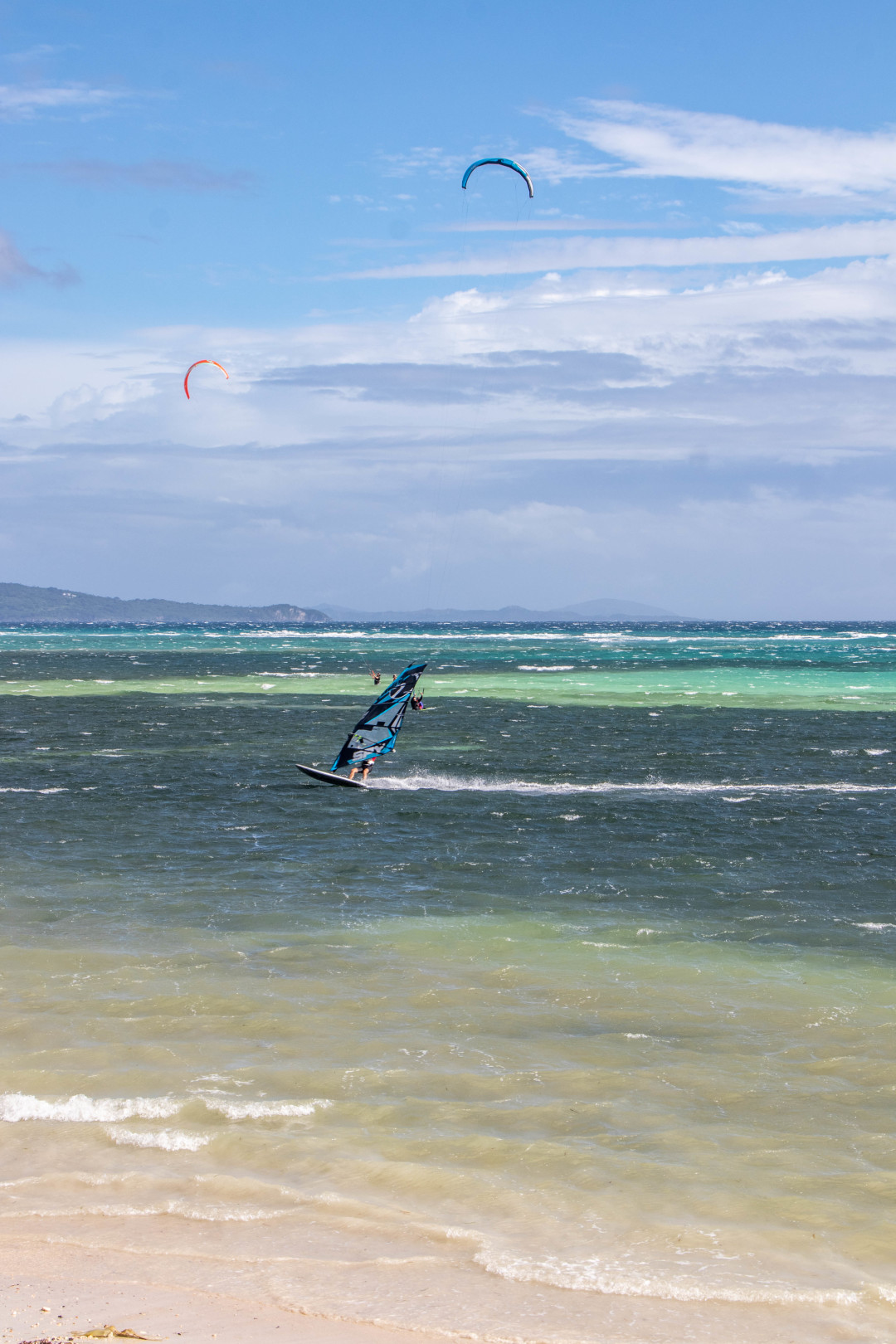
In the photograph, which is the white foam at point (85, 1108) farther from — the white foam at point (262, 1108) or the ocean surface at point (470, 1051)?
the white foam at point (262, 1108)

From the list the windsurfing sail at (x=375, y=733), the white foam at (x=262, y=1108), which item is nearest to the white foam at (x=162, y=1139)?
the white foam at (x=262, y=1108)

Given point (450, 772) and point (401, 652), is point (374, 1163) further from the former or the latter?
point (401, 652)

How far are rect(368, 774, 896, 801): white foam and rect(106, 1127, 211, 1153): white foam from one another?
695 inches

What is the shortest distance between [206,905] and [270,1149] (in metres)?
7.34

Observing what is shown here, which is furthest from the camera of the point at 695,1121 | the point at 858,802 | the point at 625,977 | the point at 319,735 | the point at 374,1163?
the point at 319,735

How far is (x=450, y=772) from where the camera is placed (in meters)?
29.6

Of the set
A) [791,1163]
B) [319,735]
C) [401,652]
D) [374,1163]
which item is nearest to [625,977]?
[791,1163]

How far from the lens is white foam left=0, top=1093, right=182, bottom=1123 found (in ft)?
29.2

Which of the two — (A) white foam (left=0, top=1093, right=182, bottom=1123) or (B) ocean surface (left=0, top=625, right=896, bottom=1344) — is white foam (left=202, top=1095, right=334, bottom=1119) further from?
(A) white foam (left=0, top=1093, right=182, bottom=1123)

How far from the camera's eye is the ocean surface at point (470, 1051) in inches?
275

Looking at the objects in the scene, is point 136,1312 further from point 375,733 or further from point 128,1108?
point 375,733

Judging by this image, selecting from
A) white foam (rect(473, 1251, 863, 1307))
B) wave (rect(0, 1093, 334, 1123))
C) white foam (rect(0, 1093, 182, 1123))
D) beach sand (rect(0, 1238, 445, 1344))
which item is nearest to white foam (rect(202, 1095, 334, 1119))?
wave (rect(0, 1093, 334, 1123))

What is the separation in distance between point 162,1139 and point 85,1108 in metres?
0.86

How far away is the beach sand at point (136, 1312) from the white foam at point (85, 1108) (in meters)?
2.17
